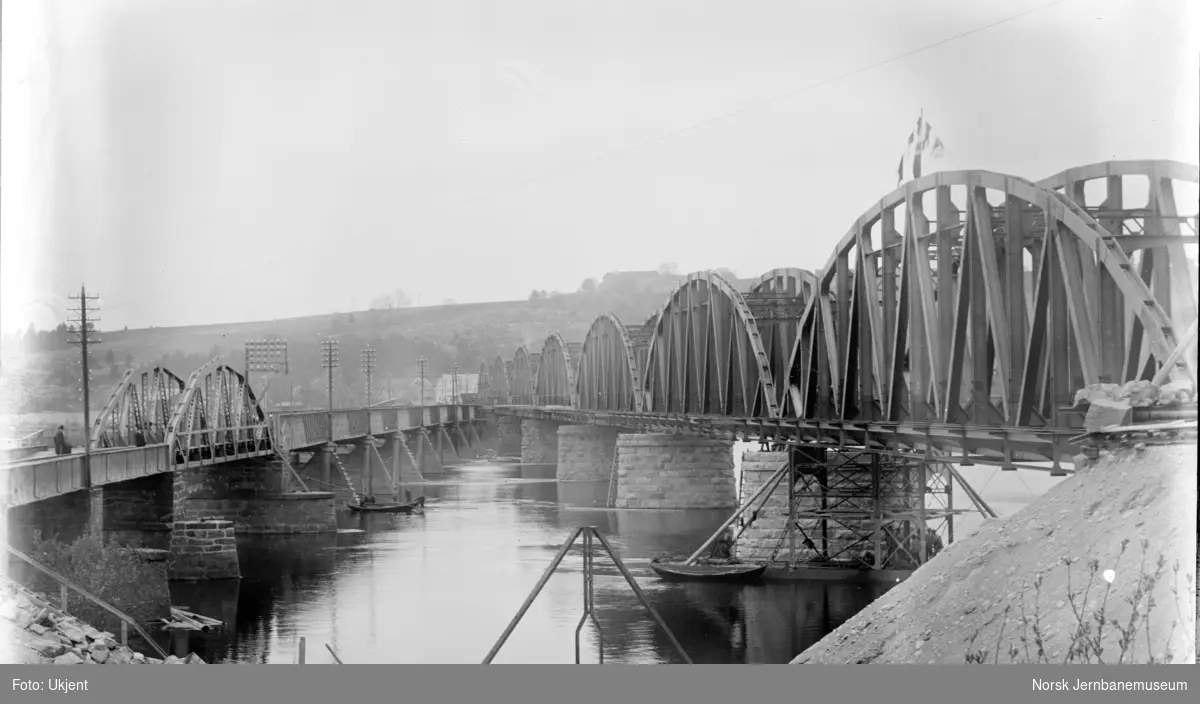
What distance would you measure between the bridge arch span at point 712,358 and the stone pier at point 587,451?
10.6 m

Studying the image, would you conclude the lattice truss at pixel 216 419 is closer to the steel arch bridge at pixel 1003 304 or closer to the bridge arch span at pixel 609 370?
the steel arch bridge at pixel 1003 304

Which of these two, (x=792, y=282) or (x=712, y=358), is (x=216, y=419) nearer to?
(x=792, y=282)

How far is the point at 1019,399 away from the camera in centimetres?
3212

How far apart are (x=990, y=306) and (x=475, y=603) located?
1729 centimetres

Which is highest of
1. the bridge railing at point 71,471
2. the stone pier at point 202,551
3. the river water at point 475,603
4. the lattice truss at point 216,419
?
the lattice truss at point 216,419

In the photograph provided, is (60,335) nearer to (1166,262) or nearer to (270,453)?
(1166,262)

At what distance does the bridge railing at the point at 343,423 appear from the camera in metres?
70.8

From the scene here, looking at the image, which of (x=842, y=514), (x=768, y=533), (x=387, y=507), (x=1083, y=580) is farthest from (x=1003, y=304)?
(x=387, y=507)

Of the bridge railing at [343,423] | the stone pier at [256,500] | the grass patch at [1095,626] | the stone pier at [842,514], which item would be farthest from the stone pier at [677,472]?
the grass patch at [1095,626]

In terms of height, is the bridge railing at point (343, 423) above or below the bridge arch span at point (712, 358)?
below

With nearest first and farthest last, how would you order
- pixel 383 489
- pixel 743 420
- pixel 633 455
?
pixel 743 420, pixel 633 455, pixel 383 489

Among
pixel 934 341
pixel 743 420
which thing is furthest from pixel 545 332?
pixel 934 341

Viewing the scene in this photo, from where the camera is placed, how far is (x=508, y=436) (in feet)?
514

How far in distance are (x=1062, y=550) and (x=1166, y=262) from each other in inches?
480
